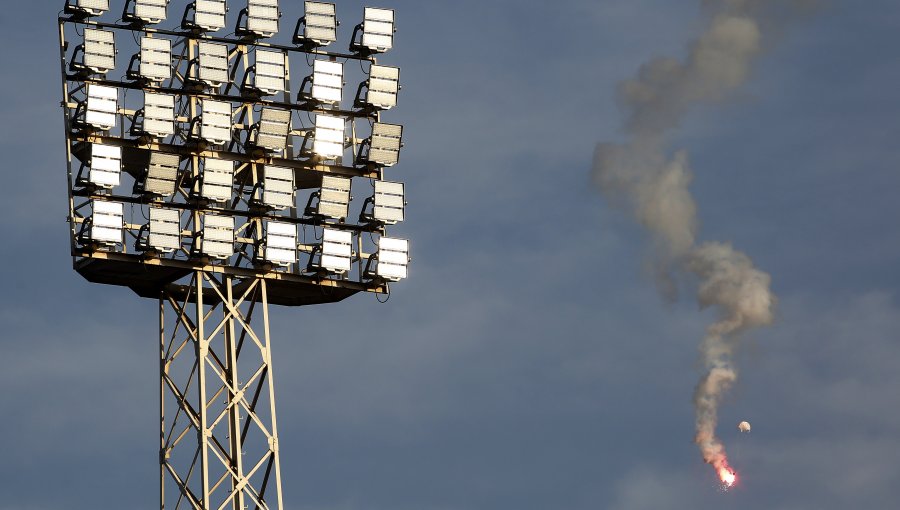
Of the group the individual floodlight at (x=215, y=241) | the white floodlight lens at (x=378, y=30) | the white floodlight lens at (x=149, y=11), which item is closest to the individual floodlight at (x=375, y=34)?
the white floodlight lens at (x=378, y=30)

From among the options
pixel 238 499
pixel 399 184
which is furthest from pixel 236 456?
pixel 399 184

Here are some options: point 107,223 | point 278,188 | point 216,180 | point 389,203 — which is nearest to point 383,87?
point 389,203

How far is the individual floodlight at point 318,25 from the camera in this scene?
15161 cm

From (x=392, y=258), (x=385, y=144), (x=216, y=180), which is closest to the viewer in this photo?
(x=216, y=180)

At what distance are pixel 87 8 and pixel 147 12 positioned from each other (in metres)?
2.15

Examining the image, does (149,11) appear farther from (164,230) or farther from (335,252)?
(335,252)

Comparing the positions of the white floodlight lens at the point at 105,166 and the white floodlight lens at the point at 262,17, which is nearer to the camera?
the white floodlight lens at the point at 105,166

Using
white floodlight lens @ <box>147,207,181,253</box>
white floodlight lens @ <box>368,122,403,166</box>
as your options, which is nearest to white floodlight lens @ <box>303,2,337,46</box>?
white floodlight lens @ <box>368,122,403,166</box>

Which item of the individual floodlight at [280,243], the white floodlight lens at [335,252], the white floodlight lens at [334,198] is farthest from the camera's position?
the white floodlight lens at [334,198]

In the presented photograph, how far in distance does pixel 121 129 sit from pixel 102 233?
4.76 m

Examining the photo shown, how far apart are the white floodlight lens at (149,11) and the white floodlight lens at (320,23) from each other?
5449mm

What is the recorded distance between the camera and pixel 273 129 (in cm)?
14900

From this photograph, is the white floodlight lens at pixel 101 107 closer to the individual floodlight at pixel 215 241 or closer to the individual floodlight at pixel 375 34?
the individual floodlight at pixel 215 241

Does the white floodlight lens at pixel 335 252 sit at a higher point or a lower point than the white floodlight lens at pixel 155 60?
lower
